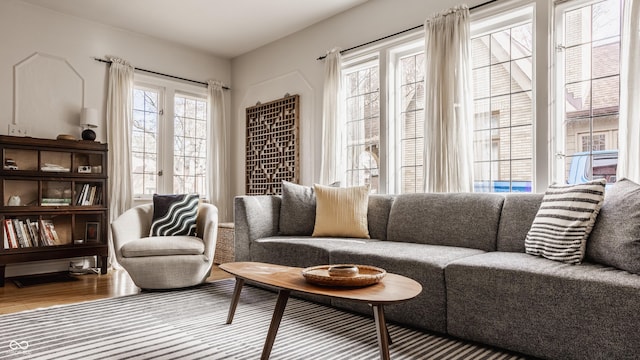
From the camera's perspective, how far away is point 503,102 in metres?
3.18

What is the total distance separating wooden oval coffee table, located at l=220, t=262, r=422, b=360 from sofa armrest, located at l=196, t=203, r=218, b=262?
1147 mm

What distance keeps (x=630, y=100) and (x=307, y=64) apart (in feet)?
10.1

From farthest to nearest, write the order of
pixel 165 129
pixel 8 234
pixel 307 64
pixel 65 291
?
1. pixel 165 129
2. pixel 307 64
3. pixel 8 234
4. pixel 65 291

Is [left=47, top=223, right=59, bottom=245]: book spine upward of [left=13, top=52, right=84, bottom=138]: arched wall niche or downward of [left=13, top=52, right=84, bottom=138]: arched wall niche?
downward

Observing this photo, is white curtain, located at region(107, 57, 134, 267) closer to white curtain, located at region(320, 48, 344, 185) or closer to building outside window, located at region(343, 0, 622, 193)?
white curtain, located at region(320, 48, 344, 185)

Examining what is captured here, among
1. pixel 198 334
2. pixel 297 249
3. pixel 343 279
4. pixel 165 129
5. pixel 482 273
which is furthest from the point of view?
pixel 165 129

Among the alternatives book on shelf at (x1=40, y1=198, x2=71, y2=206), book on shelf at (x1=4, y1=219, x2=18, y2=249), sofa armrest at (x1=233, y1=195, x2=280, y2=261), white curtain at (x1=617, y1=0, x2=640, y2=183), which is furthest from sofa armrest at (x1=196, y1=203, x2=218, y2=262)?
white curtain at (x1=617, y1=0, x2=640, y2=183)

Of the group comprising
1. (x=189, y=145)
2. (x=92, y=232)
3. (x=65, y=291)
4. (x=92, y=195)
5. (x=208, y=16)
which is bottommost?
(x=65, y=291)

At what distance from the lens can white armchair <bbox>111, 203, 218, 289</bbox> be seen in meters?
3.10

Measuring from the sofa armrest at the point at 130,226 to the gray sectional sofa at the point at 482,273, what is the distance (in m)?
0.88

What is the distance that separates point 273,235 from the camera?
11.6 ft

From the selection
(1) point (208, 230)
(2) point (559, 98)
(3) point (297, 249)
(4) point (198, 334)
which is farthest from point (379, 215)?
(4) point (198, 334)

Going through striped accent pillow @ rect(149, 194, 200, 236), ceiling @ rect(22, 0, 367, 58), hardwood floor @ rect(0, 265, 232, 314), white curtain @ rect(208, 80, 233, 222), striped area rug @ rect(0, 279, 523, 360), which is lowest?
hardwood floor @ rect(0, 265, 232, 314)

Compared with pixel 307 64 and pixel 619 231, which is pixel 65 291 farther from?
pixel 619 231
